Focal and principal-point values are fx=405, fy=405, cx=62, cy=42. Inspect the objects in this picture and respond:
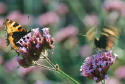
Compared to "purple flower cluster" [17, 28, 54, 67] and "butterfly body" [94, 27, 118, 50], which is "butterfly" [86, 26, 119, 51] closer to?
"butterfly body" [94, 27, 118, 50]

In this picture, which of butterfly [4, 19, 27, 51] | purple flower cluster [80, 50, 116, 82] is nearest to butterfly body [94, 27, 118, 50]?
purple flower cluster [80, 50, 116, 82]

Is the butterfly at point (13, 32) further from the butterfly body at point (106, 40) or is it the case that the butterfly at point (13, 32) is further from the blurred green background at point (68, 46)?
the blurred green background at point (68, 46)

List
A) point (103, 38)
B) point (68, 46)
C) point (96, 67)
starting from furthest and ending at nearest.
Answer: point (68, 46), point (103, 38), point (96, 67)

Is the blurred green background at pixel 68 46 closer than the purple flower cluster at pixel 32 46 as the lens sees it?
No

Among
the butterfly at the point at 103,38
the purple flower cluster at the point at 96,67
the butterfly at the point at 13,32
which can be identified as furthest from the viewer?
the butterfly at the point at 103,38

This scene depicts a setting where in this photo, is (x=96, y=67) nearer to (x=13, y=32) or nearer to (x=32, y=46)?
(x=32, y=46)

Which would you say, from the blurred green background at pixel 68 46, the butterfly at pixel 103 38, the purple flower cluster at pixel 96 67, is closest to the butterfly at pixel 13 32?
the purple flower cluster at pixel 96 67

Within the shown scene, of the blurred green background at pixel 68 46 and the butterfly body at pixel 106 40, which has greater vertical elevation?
the butterfly body at pixel 106 40

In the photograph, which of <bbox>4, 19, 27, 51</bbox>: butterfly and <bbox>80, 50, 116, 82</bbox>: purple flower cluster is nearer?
<bbox>80, 50, 116, 82</bbox>: purple flower cluster

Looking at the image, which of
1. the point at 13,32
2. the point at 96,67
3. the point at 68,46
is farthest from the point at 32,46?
the point at 68,46
